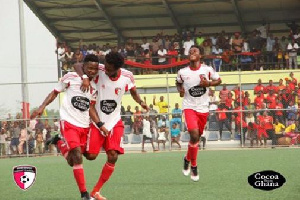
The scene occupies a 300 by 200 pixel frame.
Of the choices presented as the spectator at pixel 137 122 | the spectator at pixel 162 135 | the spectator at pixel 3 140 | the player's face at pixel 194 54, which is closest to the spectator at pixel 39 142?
the spectator at pixel 3 140

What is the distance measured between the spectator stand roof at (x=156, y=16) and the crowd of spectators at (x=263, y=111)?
40.5ft

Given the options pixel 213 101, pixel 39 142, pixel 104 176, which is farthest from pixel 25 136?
pixel 104 176

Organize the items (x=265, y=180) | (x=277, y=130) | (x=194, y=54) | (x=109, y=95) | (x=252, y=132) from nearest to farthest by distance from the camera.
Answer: (x=265, y=180), (x=109, y=95), (x=194, y=54), (x=277, y=130), (x=252, y=132)

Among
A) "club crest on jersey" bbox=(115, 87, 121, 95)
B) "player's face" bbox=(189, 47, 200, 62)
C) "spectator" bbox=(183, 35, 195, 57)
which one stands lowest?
"club crest on jersey" bbox=(115, 87, 121, 95)

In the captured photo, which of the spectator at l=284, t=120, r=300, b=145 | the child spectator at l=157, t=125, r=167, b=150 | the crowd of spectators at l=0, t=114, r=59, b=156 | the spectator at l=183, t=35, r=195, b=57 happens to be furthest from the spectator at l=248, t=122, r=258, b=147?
the spectator at l=183, t=35, r=195, b=57

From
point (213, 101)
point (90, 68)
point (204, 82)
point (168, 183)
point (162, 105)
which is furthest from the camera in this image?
point (162, 105)

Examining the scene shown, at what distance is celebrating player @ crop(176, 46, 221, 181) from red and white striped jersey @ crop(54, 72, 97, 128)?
362cm

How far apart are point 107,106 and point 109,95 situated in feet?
0.55

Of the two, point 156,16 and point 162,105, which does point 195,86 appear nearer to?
point 162,105

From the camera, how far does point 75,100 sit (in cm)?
1096

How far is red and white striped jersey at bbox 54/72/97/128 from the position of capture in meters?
10.9

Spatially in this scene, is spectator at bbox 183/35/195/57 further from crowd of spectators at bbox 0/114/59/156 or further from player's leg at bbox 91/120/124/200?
player's leg at bbox 91/120/124/200

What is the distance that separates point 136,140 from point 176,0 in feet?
46.7

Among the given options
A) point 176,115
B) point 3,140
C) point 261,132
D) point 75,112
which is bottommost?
point 3,140
